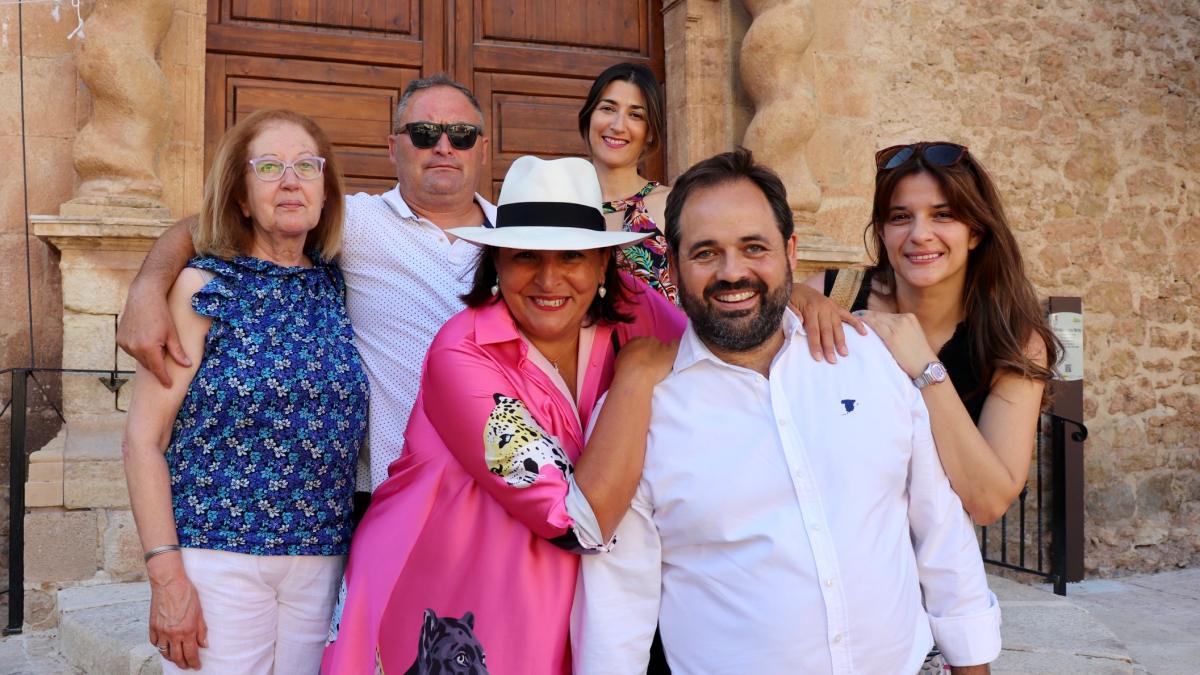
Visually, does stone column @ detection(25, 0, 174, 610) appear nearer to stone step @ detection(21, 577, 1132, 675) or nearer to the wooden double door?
stone step @ detection(21, 577, 1132, 675)

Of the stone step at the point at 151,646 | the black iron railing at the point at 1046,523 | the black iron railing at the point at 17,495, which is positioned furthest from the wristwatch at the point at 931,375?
the black iron railing at the point at 1046,523

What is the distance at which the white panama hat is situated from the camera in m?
2.13

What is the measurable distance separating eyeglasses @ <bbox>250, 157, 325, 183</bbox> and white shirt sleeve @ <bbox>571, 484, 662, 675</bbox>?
A: 1111mm

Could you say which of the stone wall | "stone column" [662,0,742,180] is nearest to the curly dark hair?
"stone column" [662,0,742,180]

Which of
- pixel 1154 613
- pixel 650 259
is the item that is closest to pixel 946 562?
pixel 650 259

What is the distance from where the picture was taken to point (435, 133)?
2.84 metres

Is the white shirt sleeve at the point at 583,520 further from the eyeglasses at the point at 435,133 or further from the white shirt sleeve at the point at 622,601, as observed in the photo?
the eyeglasses at the point at 435,133

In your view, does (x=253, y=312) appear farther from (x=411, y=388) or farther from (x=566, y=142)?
(x=566, y=142)

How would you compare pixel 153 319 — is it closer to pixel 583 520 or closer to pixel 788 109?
pixel 583 520

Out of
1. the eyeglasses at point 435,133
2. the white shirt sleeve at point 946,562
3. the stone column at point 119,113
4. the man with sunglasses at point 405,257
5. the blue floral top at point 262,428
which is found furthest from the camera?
the stone column at point 119,113

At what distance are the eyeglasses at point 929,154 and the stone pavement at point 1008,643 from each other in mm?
2153

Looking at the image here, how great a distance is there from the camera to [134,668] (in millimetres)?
3301

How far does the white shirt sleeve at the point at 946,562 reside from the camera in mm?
2057

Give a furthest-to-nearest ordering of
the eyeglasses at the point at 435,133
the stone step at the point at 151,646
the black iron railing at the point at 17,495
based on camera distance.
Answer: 1. the black iron railing at the point at 17,495
2. the stone step at the point at 151,646
3. the eyeglasses at the point at 435,133
